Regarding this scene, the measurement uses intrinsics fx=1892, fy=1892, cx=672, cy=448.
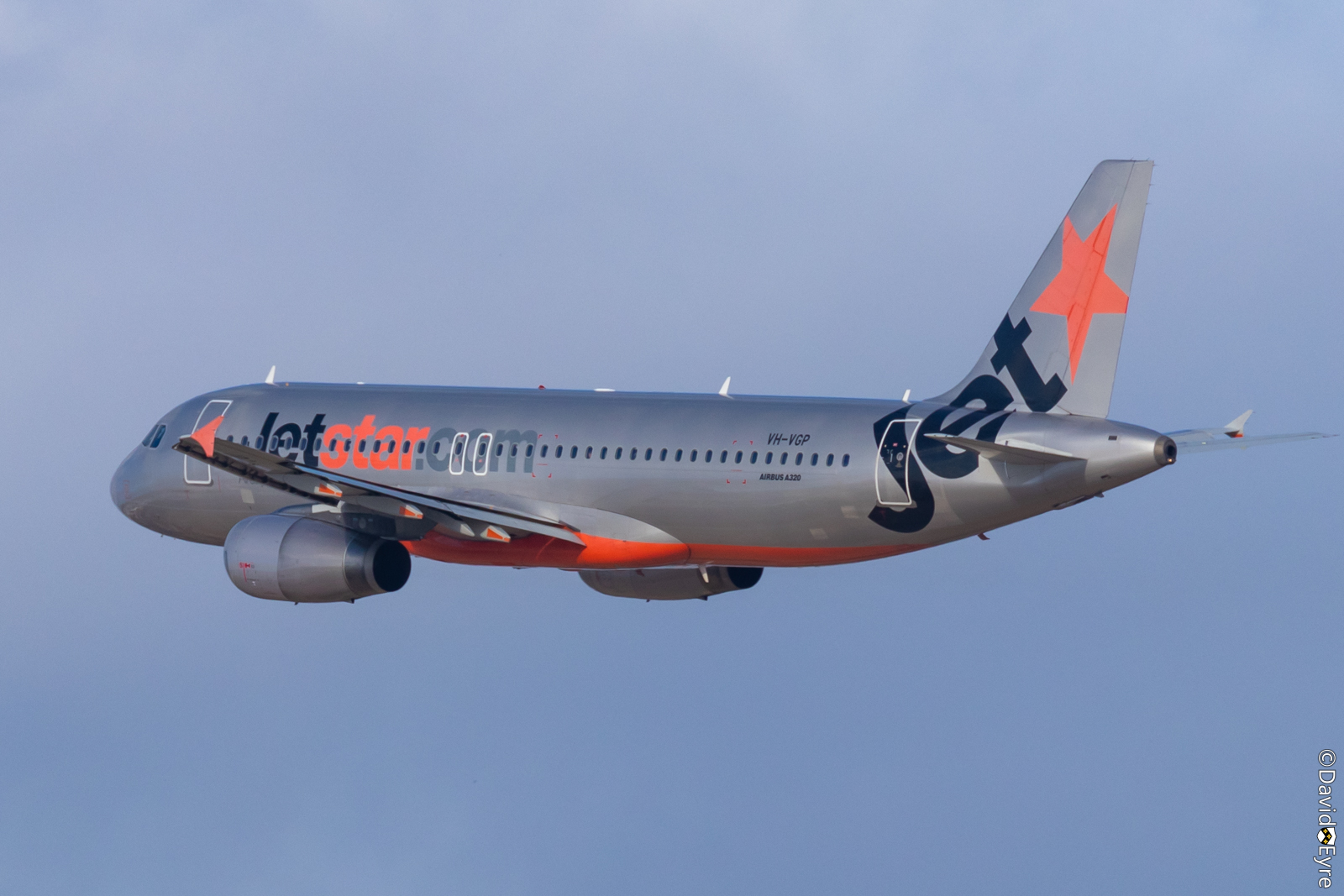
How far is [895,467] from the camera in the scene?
109 ft

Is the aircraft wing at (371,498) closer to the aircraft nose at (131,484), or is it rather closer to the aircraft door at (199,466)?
the aircraft door at (199,466)

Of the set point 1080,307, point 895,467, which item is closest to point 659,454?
point 895,467

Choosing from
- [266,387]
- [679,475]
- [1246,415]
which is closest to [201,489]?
[266,387]

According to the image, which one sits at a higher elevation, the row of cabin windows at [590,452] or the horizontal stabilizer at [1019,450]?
the horizontal stabilizer at [1019,450]

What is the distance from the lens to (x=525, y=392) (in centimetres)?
A: 3931

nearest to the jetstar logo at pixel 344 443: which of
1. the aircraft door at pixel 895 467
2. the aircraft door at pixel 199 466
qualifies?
the aircraft door at pixel 199 466

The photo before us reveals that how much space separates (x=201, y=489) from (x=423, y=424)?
18.0 feet

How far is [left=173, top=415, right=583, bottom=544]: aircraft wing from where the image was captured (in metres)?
33.8

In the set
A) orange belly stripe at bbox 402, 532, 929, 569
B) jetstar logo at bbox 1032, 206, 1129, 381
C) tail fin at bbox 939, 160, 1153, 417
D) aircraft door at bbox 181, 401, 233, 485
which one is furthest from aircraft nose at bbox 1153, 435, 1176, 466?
aircraft door at bbox 181, 401, 233, 485

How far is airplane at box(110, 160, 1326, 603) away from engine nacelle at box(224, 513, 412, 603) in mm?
46

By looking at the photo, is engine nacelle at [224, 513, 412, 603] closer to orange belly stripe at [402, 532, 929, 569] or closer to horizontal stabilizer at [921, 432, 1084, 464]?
orange belly stripe at [402, 532, 929, 569]

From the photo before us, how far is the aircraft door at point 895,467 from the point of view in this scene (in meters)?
33.1

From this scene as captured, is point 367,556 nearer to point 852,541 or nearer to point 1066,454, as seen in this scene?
point 852,541

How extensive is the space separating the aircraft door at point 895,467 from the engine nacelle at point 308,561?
9.95 metres
